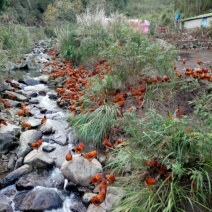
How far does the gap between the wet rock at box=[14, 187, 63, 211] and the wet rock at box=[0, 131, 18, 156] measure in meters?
0.81

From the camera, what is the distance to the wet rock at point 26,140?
3.01 meters

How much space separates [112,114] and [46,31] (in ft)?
56.3

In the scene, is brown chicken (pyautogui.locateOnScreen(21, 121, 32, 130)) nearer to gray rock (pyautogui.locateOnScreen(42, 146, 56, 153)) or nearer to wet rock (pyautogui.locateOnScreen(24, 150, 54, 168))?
gray rock (pyautogui.locateOnScreen(42, 146, 56, 153))

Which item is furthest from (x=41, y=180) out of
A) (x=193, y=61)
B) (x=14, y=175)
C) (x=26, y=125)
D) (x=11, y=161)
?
(x=193, y=61)

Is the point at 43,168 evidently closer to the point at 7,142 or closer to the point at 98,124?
the point at 7,142

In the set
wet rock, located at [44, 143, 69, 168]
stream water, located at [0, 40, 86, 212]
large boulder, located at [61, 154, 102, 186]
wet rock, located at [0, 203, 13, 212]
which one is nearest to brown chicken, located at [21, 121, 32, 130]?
stream water, located at [0, 40, 86, 212]

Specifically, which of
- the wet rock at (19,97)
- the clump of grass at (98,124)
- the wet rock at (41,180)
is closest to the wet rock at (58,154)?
Answer: the wet rock at (41,180)

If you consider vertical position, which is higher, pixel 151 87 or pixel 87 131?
pixel 151 87

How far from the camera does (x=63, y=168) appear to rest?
262 centimetres

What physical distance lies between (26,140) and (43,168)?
57cm

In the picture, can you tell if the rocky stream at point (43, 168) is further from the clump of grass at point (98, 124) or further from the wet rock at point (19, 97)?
the wet rock at point (19, 97)

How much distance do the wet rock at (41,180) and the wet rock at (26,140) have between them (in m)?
0.42

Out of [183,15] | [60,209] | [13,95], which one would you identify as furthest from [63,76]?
[183,15]

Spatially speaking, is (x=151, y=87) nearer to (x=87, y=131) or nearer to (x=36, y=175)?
(x=87, y=131)
